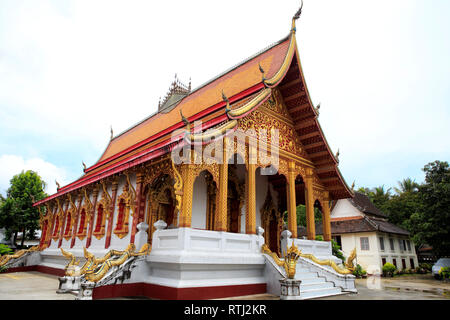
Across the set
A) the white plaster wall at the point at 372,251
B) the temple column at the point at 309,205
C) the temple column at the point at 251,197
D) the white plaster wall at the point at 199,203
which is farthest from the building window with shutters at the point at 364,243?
the temple column at the point at 251,197

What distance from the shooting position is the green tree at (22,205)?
74.2 ft

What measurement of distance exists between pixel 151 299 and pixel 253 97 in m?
5.55

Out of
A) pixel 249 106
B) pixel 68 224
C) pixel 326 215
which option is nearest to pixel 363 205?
pixel 326 215

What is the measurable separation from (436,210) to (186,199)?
1727 centimetres

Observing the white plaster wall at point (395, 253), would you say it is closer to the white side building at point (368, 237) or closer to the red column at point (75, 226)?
the white side building at point (368, 237)

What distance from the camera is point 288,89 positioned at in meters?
10.2

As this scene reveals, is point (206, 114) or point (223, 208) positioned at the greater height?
point (206, 114)

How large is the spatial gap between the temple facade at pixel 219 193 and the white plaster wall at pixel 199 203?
0.10 ft

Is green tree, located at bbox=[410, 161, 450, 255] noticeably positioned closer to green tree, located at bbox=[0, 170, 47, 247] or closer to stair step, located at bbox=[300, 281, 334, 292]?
stair step, located at bbox=[300, 281, 334, 292]
